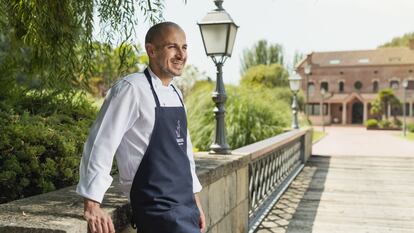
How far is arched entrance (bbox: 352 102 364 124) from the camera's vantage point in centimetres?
6101

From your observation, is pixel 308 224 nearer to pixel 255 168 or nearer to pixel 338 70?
pixel 255 168

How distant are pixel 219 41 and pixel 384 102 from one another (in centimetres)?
5142

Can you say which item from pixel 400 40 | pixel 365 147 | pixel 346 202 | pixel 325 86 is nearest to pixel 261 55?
pixel 325 86

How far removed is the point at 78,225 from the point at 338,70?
211 feet

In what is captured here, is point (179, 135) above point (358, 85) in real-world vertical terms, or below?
below

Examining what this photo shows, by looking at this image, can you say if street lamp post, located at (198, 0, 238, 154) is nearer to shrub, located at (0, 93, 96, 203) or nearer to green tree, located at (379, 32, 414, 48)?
shrub, located at (0, 93, 96, 203)

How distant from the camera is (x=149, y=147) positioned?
1.95 metres

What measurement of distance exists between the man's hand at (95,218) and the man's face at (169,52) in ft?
1.98

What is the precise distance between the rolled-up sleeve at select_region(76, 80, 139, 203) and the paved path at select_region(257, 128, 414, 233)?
4.24m

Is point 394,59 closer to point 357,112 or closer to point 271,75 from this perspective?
point 357,112

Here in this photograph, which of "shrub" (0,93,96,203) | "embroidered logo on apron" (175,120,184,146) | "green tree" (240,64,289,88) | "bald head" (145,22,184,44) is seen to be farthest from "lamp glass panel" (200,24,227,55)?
"green tree" (240,64,289,88)


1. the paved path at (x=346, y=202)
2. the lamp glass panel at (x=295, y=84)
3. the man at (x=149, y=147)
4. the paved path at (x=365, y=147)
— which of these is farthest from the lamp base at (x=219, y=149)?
the paved path at (x=365, y=147)

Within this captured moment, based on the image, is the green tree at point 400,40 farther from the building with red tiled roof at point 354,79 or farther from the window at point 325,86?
the window at point 325,86

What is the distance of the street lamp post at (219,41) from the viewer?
5.12 metres
